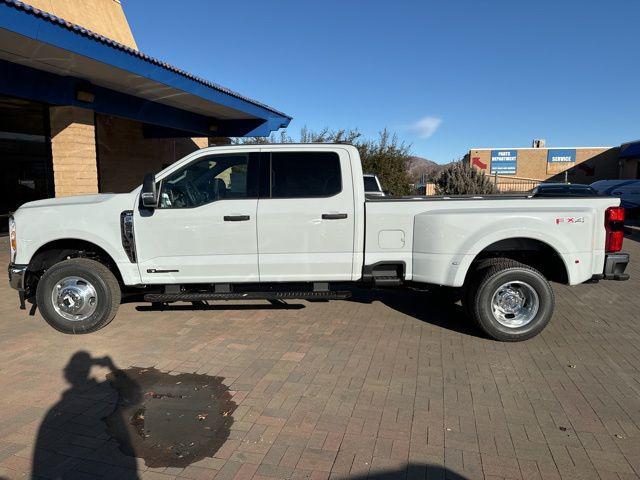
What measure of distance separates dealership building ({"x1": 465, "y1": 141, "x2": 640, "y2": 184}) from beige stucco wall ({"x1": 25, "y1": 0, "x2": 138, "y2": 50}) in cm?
3649

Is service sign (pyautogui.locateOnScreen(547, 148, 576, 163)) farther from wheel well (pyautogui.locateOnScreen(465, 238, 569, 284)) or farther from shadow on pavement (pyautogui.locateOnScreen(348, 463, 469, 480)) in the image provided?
shadow on pavement (pyautogui.locateOnScreen(348, 463, 469, 480))

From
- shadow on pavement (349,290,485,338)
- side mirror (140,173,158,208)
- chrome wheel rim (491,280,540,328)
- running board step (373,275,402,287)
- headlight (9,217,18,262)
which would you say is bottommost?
shadow on pavement (349,290,485,338)

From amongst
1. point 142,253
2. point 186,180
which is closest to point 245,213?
point 186,180

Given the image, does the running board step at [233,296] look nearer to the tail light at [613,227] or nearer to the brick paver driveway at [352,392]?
the brick paver driveway at [352,392]

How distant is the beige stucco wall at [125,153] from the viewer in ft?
49.5

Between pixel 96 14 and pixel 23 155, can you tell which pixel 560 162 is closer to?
pixel 96 14

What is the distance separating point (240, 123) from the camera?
56.6 feet

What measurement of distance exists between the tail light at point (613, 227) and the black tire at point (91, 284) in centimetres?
546

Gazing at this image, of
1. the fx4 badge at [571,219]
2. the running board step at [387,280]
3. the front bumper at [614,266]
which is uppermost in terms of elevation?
the fx4 badge at [571,219]

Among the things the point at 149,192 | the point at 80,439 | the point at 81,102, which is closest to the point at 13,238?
the point at 149,192

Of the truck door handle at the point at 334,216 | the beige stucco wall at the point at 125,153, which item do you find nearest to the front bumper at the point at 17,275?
the truck door handle at the point at 334,216

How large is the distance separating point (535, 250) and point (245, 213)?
328 cm

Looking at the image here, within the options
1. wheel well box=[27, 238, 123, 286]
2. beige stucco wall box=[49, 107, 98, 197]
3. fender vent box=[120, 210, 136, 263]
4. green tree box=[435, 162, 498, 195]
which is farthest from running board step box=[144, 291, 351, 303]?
green tree box=[435, 162, 498, 195]

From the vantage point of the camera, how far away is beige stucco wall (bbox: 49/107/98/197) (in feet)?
32.7
